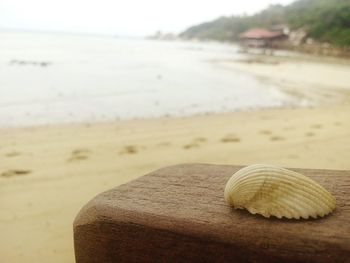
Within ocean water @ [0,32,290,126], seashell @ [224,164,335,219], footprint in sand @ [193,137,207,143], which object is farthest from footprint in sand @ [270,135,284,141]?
seashell @ [224,164,335,219]

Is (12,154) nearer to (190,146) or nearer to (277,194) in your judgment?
(190,146)

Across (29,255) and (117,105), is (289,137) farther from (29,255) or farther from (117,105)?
(117,105)

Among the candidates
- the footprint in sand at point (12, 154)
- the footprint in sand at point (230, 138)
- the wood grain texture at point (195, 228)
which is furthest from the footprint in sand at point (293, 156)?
the footprint in sand at point (12, 154)

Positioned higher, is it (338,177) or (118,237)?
(338,177)

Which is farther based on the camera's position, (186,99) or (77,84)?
(77,84)

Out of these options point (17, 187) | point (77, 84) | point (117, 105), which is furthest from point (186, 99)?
point (17, 187)
